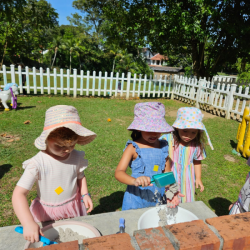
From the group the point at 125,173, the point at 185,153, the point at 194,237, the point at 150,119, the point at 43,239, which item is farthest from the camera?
the point at 185,153

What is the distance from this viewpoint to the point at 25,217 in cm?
119

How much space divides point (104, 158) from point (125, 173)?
2663mm

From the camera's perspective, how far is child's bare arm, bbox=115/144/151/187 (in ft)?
4.81

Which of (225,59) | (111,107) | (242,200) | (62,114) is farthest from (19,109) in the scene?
(225,59)

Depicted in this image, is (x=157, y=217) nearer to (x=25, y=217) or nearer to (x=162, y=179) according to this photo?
(x=162, y=179)

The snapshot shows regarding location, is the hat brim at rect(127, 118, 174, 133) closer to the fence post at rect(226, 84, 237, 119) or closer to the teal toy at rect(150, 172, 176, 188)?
the teal toy at rect(150, 172, 176, 188)

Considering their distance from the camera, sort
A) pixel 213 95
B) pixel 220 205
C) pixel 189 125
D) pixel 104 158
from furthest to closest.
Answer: pixel 213 95 → pixel 104 158 → pixel 220 205 → pixel 189 125

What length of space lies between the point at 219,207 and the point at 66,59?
127 feet

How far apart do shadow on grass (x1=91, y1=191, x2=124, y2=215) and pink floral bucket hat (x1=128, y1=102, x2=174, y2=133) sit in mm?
1561

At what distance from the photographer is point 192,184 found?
7.57ft

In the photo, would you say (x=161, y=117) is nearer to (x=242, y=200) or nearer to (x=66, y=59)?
(x=242, y=200)

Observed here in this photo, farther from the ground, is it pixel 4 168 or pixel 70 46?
pixel 70 46

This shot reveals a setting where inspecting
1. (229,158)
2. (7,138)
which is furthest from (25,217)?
(229,158)

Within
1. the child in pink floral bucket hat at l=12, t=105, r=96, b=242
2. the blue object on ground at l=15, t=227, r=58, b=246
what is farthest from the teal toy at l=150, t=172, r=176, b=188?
the blue object on ground at l=15, t=227, r=58, b=246
